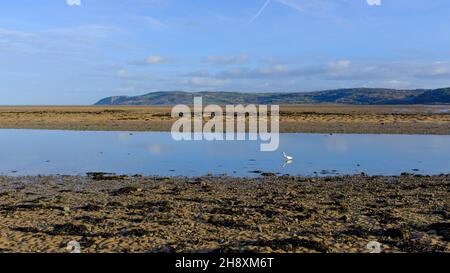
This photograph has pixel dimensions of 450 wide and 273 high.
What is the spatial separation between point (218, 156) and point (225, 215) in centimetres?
1459

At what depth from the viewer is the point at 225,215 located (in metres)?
13.5

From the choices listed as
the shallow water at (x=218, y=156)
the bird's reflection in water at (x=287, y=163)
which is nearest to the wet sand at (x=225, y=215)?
the shallow water at (x=218, y=156)

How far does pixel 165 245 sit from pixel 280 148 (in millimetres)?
22191

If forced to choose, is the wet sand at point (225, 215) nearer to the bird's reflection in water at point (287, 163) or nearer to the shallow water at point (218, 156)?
the shallow water at point (218, 156)

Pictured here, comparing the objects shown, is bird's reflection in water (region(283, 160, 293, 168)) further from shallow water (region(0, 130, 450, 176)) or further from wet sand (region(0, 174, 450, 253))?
wet sand (region(0, 174, 450, 253))

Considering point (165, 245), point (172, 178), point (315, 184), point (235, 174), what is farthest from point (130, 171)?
point (165, 245)

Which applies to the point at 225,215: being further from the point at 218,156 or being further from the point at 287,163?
the point at 218,156

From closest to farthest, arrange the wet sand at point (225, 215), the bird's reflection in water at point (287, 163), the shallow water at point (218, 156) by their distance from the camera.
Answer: the wet sand at point (225, 215) < the shallow water at point (218, 156) < the bird's reflection in water at point (287, 163)

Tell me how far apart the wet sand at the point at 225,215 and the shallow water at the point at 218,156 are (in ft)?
10.8

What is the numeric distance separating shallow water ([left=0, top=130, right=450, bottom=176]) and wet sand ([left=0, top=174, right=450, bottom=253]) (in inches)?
130

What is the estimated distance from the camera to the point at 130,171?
75.1ft

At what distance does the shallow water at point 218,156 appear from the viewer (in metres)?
23.3

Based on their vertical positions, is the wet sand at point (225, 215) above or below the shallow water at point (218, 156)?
below
